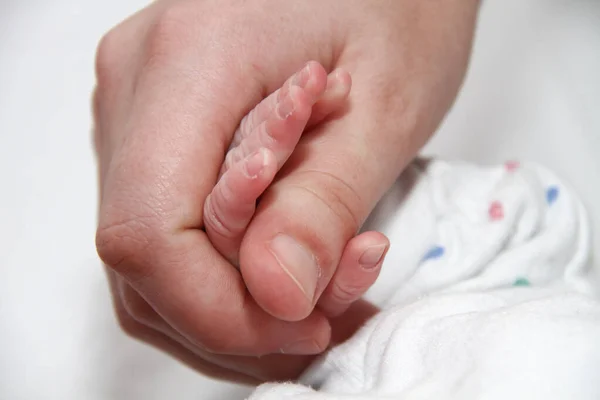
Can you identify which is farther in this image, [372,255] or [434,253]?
[434,253]

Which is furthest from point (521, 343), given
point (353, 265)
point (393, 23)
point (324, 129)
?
point (393, 23)

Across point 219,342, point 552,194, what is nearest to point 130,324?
point 219,342

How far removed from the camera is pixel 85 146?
3.26ft

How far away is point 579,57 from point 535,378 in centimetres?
77

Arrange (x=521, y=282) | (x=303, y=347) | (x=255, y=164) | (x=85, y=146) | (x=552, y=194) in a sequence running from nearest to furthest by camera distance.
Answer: (x=255, y=164) → (x=303, y=347) → (x=521, y=282) → (x=552, y=194) → (x=85, y=146)

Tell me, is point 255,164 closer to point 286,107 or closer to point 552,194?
point 286,107

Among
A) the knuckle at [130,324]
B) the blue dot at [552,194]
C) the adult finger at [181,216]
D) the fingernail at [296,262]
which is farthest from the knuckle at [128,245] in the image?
the blue dot at [552,194]

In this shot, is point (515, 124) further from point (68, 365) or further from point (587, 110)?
point (68, 365)

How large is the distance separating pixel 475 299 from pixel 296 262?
0.19 m

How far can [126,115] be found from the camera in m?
0.57

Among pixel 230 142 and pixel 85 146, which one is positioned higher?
pixel 230 142

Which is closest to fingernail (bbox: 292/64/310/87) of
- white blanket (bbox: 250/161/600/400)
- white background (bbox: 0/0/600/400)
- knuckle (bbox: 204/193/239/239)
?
knuckle (bbox: 204/193/239/239)

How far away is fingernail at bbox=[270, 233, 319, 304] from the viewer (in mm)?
405

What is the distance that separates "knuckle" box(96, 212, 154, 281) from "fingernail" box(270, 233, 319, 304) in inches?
4.0
